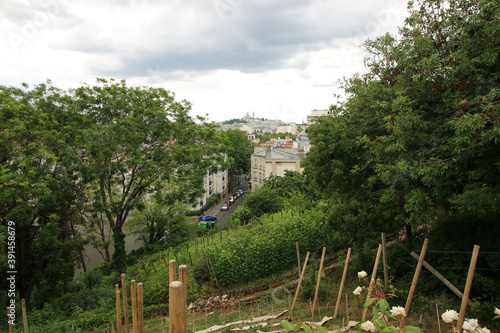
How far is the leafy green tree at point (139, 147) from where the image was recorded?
12.9m

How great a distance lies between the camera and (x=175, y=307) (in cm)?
215

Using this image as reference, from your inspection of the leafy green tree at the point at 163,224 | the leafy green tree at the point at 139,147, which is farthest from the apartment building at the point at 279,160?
the leafy green tree at the point at 139,147

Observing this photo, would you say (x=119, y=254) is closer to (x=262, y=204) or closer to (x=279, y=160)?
(x=262, y=204)

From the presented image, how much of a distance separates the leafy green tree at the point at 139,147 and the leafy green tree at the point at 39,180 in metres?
0.77

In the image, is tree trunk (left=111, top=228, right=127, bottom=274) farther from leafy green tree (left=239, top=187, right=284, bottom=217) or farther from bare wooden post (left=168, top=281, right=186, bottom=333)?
bare wooden post (left=168, top=281, right=186, bottom=333)

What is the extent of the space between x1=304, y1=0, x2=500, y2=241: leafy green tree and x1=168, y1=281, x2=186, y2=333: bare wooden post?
5.27 metres

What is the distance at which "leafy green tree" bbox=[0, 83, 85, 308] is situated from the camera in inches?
374

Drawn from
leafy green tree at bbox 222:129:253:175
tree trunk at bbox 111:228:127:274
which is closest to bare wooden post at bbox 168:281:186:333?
tree trunk at bbox 111:228:127:274

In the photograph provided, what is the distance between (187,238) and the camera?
1831 centimetres

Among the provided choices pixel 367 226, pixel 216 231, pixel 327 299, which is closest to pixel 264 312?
pixel 327 299

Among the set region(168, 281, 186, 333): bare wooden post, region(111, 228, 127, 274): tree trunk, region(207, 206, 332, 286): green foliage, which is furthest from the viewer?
region(111, 228, 127, 274): tree trunk

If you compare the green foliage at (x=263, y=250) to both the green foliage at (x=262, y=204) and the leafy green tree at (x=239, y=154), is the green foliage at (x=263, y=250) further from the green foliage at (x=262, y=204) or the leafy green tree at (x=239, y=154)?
the leafy green tree at (x=239, y=154)

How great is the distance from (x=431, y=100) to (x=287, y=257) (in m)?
7.68

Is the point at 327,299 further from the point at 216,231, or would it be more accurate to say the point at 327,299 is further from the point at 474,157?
the point at 216,231
